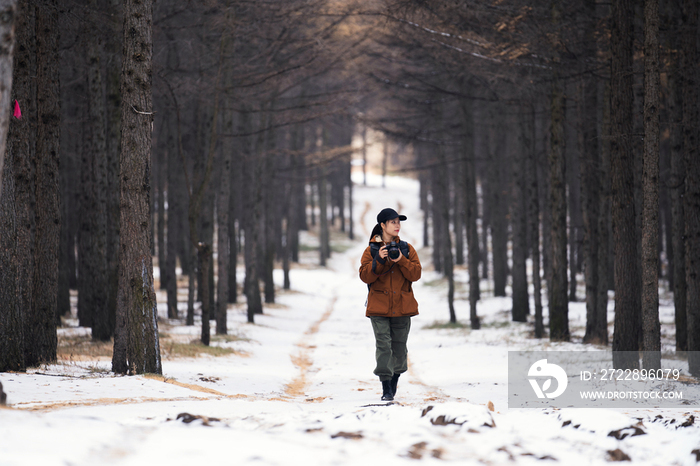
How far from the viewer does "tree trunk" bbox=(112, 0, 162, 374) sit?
815cm

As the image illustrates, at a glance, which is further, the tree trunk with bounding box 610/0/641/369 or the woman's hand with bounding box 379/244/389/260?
the tree trunk with bounding box 610/0/641/369

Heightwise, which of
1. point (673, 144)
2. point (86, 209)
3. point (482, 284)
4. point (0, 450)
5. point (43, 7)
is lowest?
point (482, 284)

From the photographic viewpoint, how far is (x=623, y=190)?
31.6 ft

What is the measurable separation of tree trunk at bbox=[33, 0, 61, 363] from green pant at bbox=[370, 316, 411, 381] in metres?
5.39

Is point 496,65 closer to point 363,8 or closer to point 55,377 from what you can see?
point 363,8

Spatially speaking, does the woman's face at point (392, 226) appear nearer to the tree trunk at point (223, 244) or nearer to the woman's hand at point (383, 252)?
the woman's hand at point (383, 252)

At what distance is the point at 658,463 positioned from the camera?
13.1ft

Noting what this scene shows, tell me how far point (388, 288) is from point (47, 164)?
6247mm

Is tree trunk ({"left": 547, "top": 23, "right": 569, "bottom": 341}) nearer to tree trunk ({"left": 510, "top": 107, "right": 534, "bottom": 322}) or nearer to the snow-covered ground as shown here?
the snow-covered ground

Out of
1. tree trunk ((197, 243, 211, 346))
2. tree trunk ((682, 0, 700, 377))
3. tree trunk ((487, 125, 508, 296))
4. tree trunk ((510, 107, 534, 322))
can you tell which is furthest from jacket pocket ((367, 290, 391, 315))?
tree trunk ((487, 125, 508, 296))

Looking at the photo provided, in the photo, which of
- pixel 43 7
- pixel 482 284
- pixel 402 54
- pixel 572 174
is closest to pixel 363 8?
pixel 402 54

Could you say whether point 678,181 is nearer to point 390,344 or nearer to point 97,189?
point 390,344

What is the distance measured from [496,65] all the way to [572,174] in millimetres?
14261

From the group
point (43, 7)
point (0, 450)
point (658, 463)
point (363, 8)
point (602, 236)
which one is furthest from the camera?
point (602, 236)
